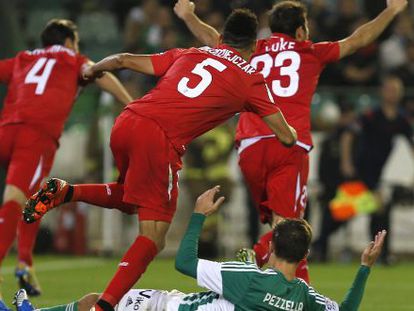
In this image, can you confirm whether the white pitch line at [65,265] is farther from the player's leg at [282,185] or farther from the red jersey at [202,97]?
the red jersey at [202,97]

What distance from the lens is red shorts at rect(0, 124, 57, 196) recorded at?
34.1 feet

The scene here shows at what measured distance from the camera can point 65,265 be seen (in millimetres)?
15484

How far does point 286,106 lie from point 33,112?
2.42 meters

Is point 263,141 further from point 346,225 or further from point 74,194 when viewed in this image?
point 346,225

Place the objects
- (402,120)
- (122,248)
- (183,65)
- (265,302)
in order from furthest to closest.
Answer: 1. (122,248)
2. (402,120)
3. (183,65)
4. (265,302)

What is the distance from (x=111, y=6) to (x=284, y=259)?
46.4 feet

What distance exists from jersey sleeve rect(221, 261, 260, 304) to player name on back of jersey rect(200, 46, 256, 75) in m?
1.66

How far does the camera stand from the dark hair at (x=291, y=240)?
7.09m

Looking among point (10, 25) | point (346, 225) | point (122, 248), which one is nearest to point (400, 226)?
point (346, 225)

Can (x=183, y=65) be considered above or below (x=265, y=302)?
above

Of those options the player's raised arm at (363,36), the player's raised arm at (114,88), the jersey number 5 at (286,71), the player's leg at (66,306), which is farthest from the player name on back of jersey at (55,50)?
the player's leg at (66,306)

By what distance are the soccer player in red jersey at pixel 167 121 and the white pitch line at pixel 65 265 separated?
6.35 meters

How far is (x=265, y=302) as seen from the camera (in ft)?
23.2

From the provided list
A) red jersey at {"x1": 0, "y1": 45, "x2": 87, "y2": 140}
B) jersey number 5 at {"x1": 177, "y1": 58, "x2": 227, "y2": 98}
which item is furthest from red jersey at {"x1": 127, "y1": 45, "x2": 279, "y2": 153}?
red jersey at {"x1": 0, "y1": 45, "x2": 87, "y2": 140}
